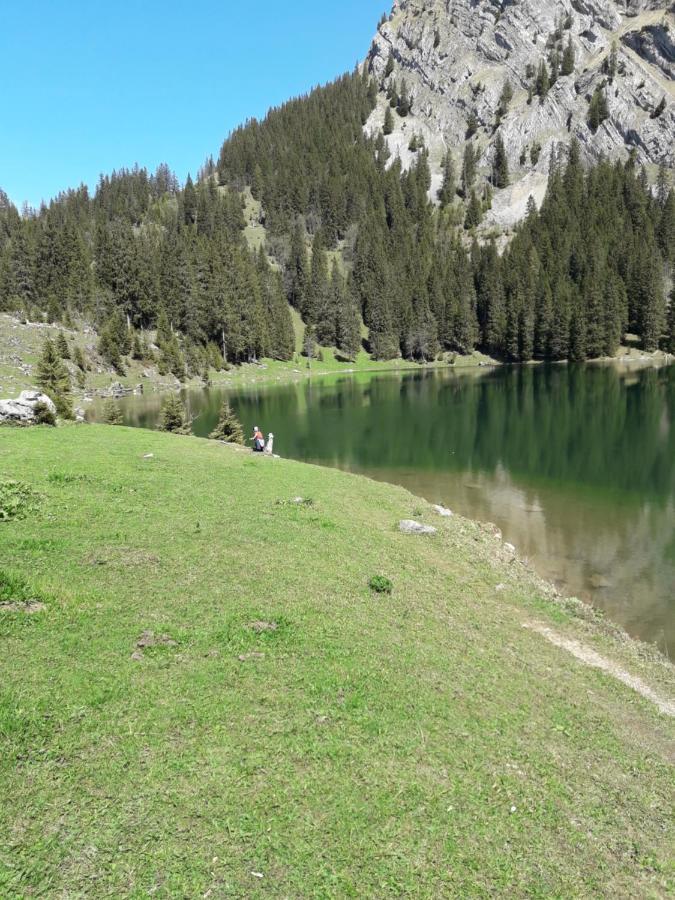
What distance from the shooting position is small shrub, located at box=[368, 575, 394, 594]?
1369 centimetres

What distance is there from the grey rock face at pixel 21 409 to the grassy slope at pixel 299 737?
19.2 metres

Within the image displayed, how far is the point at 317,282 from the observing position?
16375cm

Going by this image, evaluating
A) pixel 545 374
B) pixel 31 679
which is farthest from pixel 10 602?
pixel 545 374

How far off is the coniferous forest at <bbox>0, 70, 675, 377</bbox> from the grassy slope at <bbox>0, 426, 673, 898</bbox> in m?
93.8

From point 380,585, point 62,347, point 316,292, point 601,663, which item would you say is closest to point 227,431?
point 380,585

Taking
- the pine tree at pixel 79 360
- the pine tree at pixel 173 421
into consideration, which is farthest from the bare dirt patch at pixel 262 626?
the pine tree at pixel 79 360

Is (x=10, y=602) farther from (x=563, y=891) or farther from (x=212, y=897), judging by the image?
(x=563, y=891)

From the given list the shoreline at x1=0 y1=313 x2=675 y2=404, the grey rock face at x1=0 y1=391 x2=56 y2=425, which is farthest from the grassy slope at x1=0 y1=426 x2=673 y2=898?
the shoreline at x1=0 y1=313 x2=675 y2=404

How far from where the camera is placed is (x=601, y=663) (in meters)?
12.3

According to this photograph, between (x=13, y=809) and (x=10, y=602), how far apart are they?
4.89 m

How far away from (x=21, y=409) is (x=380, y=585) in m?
27.6

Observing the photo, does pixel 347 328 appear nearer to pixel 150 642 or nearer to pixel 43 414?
pixel 43 414

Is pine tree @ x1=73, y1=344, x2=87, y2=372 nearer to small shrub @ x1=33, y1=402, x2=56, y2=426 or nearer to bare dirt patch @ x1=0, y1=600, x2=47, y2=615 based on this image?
small shrub @ x1=33, y1=402, x2=56, y2=426

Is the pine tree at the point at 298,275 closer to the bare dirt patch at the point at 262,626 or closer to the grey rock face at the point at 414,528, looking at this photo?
the grey rock face at the point at 414,528
